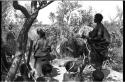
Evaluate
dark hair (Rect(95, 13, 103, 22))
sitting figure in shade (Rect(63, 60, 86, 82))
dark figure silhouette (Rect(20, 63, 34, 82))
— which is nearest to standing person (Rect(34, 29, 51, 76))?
dark figure silhouette (Rect(20, 63, 34, 82))

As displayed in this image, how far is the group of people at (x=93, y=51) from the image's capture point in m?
6.75

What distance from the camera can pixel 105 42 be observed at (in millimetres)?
6914

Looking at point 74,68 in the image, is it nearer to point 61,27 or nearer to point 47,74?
point 47,74

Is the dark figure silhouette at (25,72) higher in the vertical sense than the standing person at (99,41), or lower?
lower

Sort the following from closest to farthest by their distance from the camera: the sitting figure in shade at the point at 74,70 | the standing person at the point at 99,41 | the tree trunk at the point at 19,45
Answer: the tree trunk at the point at 19,45 → the standing person at the point at 99,41 → the sitting figure in shade at the point at 74,70

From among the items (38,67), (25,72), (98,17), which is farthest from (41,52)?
(98,17)

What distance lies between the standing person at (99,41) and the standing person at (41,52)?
4.78 feet

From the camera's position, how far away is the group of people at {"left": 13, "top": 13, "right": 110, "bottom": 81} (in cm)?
675

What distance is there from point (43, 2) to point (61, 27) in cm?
1004

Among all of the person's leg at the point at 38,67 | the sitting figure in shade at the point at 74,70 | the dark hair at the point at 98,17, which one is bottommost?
the sitting figure in shade at the point at 74,70

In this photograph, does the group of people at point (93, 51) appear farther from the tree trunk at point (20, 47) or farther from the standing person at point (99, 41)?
the tree trunk at point (20, 47)

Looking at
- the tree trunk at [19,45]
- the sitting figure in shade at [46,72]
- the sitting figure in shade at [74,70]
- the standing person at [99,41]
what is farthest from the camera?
the sitting figure in shade at [74,70]

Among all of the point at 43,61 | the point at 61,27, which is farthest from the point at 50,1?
the point at 61,27

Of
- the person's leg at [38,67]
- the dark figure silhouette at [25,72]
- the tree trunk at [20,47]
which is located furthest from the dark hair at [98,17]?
the dark figure silhouette at [25,72]
